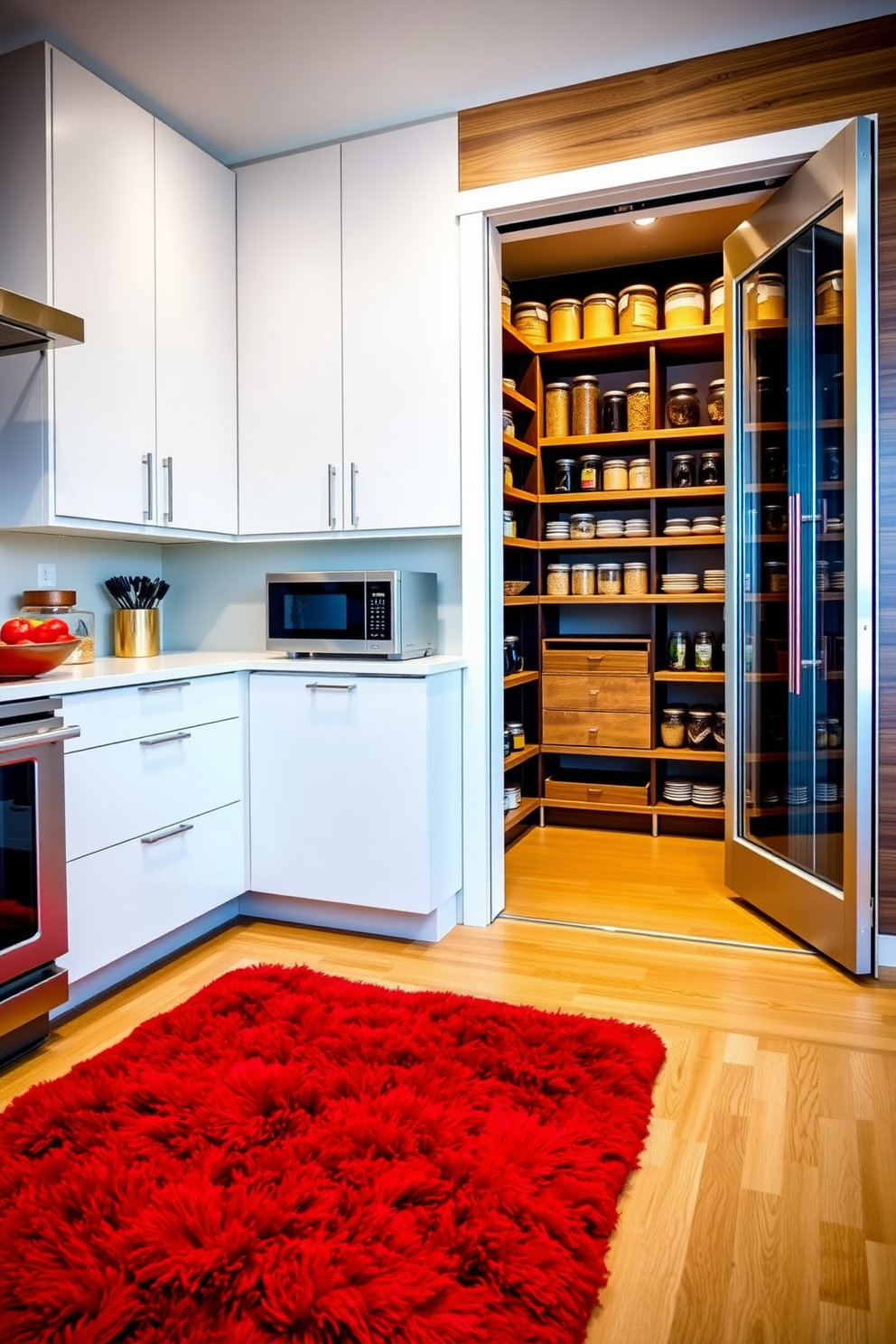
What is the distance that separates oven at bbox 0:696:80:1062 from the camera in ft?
6.62

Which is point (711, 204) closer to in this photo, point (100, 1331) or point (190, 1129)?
point (190, 1129)

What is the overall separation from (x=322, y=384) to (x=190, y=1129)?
2.27 m

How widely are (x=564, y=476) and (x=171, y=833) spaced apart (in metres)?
2.57

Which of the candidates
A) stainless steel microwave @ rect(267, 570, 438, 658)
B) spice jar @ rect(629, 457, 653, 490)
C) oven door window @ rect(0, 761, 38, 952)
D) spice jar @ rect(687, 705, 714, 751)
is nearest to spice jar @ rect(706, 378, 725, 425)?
spice jar @ rect(629, 457, 653, 490)

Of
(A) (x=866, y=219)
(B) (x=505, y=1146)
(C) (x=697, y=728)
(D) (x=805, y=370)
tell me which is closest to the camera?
(B) (x=505, y=1146)

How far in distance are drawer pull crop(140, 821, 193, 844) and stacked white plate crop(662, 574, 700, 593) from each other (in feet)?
8.00

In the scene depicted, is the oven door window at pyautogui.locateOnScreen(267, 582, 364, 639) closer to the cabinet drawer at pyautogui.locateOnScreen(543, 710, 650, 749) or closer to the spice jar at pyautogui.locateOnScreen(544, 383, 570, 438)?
the cabinet drawer at pyautogui.locateOnScreen(543, 710, 650, 749)

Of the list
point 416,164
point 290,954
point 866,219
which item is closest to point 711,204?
point 866,219

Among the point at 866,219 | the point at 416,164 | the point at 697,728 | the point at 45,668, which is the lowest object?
the point at 697,728

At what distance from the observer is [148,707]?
249 centimetres

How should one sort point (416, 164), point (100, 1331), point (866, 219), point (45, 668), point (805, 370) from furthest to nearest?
1. point (416, 164)
2. point (805, 370)
3. point (866, 219)
4. point (45, 668)
5. point (100, 1331)

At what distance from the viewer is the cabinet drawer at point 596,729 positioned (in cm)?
416

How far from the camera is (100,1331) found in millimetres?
1247

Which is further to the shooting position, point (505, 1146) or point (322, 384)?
point (322, 384)
